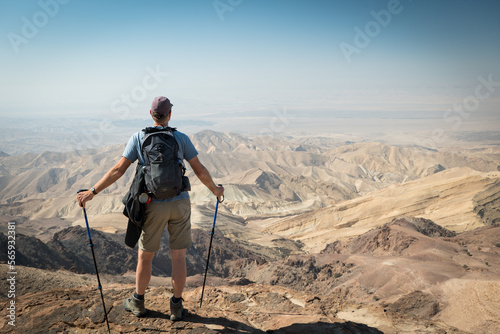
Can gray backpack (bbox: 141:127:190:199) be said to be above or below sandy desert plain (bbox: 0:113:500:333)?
above

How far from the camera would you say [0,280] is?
7.63m

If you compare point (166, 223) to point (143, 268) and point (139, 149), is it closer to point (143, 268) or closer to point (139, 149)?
point (143, 268)

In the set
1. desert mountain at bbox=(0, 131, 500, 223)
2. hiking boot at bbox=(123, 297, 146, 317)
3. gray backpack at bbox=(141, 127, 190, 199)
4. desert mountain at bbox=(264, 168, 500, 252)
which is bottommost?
desert mountain at bbox=(0, 131, 500, 223)

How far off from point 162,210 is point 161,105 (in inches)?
46.1

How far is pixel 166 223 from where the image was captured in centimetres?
367

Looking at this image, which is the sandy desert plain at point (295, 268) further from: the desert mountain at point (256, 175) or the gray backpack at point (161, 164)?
the gray backpack at point (161, 164)

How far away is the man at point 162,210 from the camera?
11.6 ft

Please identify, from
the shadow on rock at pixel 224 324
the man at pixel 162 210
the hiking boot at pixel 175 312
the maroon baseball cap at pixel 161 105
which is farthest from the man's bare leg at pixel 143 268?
the maroon baseball cap at pixel 161 105

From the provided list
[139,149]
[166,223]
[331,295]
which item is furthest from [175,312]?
[331,295]

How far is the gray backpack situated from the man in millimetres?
119

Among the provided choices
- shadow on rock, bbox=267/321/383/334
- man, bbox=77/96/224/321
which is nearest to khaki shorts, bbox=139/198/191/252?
man, bbox=77/96/224/321

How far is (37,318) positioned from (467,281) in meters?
13.1

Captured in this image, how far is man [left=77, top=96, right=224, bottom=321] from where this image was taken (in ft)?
11.6

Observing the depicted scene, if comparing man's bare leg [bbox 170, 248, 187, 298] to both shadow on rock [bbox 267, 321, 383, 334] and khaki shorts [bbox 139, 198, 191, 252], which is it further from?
shadow on rock [bbox 267, 321, 383, 334]
